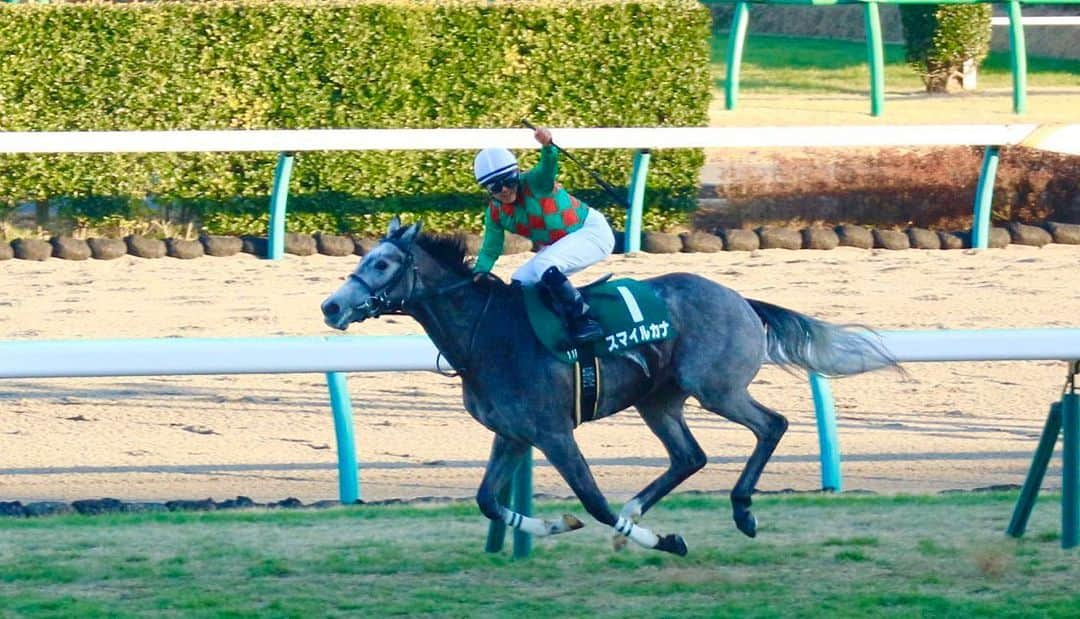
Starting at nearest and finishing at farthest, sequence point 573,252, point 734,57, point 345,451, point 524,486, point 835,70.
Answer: point 524,486 < point 573,252 < point 345,451 < point 734,57 < point 835,70

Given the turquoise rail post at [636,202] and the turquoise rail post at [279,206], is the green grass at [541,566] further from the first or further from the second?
the turquoise rail post at [636,202]

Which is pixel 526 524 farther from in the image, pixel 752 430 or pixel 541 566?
pixel 752 430

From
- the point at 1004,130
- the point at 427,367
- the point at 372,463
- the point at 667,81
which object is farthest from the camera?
the point at 667,81

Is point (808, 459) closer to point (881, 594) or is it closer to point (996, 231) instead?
point (881, 594)

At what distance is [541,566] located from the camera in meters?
5.14

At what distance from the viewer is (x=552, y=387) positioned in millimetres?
5141

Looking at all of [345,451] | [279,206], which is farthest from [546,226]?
[279,206]

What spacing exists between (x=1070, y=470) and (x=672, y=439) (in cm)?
118

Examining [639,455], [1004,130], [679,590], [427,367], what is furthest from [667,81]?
[679,590]

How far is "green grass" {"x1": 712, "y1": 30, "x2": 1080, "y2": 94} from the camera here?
20578 mm

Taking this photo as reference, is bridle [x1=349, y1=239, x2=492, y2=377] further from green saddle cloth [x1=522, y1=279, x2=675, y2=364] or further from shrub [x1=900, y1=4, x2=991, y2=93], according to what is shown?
shrub [x1=900, y1=4, x2=991, y2=93]

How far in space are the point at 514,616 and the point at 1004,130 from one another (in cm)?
823

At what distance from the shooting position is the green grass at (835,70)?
20.6m

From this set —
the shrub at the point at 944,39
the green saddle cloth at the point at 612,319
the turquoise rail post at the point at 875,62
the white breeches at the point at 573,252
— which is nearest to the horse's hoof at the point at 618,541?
the green saddle cloth at the point at 612,319
